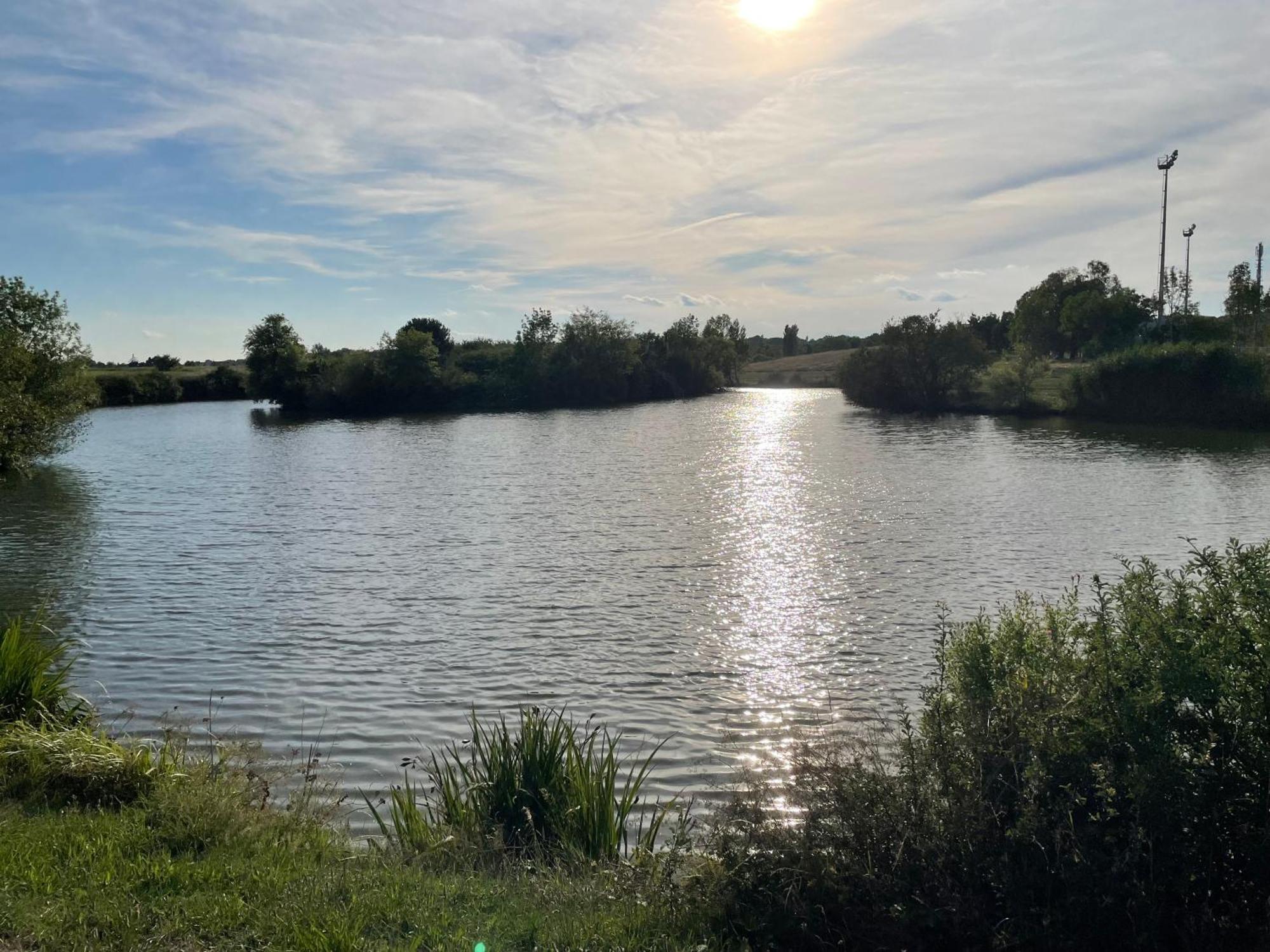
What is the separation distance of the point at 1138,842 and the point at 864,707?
674cm

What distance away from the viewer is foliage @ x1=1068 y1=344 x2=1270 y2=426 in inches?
2089

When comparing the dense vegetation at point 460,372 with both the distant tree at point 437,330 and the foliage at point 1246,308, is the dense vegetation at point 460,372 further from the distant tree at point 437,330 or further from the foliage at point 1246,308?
the foliage at point 1246,308

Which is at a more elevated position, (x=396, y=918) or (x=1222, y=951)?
(x=396, y=918)

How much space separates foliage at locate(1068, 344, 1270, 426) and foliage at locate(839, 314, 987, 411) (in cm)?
913

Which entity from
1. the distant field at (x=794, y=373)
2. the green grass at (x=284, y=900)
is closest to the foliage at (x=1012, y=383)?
the distant field at (x=794, y=373)

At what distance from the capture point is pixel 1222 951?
4.77 metres

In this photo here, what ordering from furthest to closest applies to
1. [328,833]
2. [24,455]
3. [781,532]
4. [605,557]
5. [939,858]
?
1. [24,455]
2. [781,532]
3. [605,557]
4. [328,833]
5. [939,858]

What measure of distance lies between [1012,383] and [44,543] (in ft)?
204

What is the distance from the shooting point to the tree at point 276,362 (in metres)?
92.9

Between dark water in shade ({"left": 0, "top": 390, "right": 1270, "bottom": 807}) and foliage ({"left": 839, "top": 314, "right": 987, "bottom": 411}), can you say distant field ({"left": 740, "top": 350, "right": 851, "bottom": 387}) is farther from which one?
dark water in shade ({"left": 0, "top": 390, "right": 1270, "bottom": 807})

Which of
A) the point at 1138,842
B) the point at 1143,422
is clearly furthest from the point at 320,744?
the point at 1143,422

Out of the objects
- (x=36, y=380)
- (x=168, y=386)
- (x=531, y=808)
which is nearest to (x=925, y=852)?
(x=531, y=808)

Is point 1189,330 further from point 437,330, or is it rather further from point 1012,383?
point 437,330

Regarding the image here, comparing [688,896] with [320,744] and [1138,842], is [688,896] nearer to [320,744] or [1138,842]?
[1138,842]
